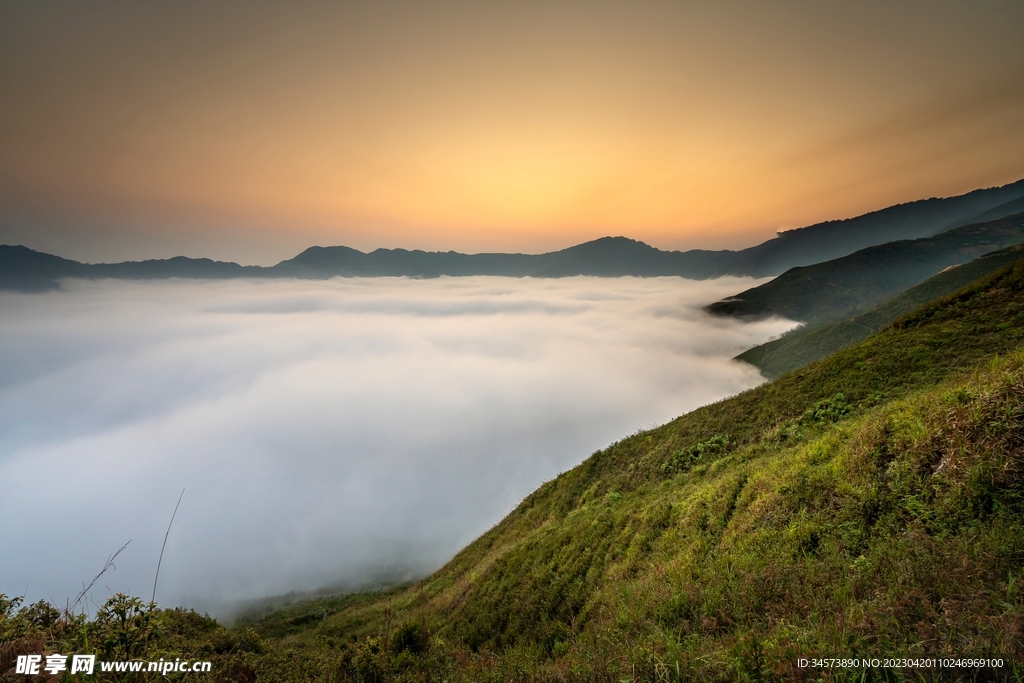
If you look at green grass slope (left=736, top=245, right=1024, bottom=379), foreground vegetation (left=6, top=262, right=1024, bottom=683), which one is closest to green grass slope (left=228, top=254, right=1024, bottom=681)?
foreground vegetation (left=6, top=262, right=1024, bottom=683)

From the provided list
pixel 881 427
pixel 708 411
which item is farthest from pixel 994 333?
pixel 881 427

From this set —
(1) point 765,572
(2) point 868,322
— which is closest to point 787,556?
Answer: (1) point 765,572

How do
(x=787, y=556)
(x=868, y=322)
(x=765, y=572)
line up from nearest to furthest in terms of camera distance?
(x=765, y=572)
(x=787, y=556)
(x=868, y=322)

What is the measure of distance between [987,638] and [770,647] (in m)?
2.07

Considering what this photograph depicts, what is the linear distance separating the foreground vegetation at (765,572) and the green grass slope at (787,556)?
0.13 ft

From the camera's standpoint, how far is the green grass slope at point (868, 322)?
319 feet

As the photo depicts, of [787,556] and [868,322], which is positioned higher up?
[787,556]

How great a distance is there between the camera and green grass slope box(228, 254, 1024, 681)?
509 cm

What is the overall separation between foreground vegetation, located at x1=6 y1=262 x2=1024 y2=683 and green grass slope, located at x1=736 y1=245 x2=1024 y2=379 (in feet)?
272

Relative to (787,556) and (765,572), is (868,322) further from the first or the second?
(765,572)

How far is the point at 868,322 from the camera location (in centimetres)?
11206

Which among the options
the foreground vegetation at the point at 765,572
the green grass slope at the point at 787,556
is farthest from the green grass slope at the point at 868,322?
the foreground vegetation at the point at 765,572

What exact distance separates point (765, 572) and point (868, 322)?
143468mm

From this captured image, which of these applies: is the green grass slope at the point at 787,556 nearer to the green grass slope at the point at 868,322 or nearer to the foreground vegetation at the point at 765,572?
the foreground vegetation at the point at 765,572
